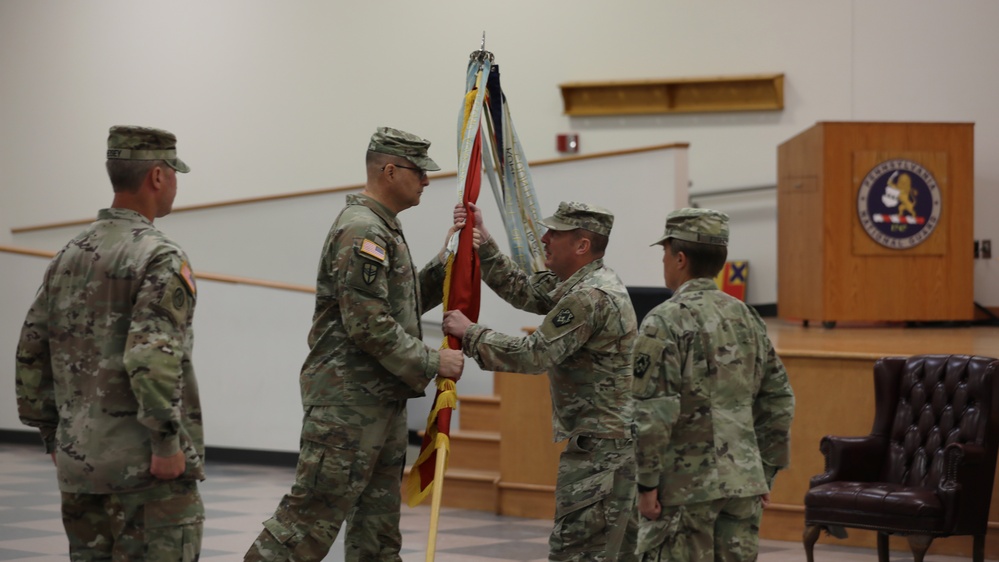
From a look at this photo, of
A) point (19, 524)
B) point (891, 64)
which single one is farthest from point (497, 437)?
point (891, 64)

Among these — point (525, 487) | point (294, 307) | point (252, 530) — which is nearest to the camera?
point (252, 530)

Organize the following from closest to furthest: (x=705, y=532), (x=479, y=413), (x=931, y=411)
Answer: (x=705, y=532), (x=931, y=411), (x=479, y=413)

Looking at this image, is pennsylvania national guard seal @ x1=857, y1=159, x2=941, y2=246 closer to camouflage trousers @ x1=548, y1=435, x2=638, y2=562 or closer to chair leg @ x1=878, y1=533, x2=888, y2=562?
chair leg @ x1=878, y1=533, x2=888, y2=562

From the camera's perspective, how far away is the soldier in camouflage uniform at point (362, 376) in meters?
3.47

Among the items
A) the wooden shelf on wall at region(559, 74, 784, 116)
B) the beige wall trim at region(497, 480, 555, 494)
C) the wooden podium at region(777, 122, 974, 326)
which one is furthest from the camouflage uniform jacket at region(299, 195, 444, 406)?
the wooden shelf on wall at region(559, 74, 784, 116)

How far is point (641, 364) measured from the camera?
10.3 feet

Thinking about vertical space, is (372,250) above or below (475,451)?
above

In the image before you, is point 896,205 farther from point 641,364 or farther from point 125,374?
point 125,374

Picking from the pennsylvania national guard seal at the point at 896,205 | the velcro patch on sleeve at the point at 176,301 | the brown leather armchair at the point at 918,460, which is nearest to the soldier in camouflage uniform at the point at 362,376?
the velcro patch on sleeve at the point at 176,301

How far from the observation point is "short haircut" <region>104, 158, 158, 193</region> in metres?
2.98

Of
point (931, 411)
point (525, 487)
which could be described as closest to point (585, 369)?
point (931, 411)

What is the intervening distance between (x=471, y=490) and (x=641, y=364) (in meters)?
3.96

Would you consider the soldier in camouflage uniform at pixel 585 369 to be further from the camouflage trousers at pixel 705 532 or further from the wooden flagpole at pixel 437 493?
the camouflage trousers at pixel 705 532

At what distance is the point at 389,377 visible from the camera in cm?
359
